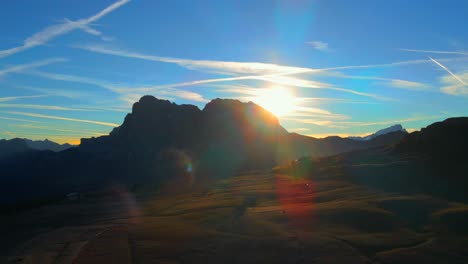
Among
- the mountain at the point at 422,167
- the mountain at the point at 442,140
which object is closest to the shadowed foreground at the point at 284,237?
the mountain at the point at 422,167

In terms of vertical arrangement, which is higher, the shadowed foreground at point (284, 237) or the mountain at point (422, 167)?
the mountain at point (422, 167)

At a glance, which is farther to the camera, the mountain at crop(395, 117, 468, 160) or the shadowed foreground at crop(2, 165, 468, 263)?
the mountain at crop(395, 117, 468, 160)

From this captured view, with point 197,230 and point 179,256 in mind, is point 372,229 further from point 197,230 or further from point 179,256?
point 179,256

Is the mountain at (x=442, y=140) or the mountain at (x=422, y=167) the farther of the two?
the mountain at (x=442, y=140)

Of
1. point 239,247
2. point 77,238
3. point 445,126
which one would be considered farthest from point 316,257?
point 445,126

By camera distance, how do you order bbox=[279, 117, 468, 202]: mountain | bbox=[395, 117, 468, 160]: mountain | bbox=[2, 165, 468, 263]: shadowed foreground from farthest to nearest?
1. bbox=[395, 117, 468, 160]: mountain
2. bbox=[279, 117, 468, 202]: mountain
3. bbox=[2, 165, 468, 263]: shadowed foreground

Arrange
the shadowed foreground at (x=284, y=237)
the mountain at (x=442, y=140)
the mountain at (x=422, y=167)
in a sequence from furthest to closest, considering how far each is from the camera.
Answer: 1. the mountain at (x=442, y=140)
2. the mountain at (x=422, y=167)
3. the shadowed foreground at (x=284, y=237)

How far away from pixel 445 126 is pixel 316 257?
4904 inches

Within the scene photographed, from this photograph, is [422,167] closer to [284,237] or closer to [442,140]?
[442,140]

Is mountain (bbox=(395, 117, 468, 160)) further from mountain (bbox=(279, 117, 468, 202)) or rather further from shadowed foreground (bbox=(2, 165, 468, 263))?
shadowed foreground (bbox=(2, 165, 468, 263))

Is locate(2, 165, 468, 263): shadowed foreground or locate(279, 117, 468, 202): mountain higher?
locate(279, 117, 468, 202): mountain

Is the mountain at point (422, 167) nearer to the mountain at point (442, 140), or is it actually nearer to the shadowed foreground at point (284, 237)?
the mountain at point (442, 140)

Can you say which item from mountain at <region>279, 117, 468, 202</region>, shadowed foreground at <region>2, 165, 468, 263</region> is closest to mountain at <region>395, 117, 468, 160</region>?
mountain at <region>279, 117, 468, 202</region>

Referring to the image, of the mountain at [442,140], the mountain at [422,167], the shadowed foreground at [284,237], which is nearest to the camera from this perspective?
the shadowed foreground at [284,237]
